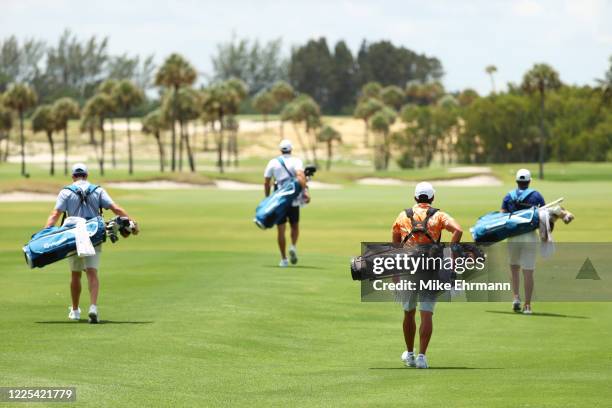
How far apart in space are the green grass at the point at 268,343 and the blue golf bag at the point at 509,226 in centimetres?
135

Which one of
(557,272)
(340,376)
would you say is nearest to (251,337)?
(340,376)

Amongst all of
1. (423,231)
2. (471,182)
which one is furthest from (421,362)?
(471,182)

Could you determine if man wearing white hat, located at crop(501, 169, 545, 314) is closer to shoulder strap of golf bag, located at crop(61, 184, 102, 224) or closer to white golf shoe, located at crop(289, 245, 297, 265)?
shoulder strap of golf bag, located at crop(61, 184, 102, 224)

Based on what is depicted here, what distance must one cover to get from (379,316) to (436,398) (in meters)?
8.71

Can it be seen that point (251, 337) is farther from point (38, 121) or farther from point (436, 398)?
point (38, 121)

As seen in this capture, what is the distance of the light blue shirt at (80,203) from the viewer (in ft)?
62.3

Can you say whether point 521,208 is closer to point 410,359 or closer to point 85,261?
point 410,359

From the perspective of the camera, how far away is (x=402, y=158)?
583ft

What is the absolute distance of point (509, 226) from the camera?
2100 cm

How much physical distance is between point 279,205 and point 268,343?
9335 millimetres

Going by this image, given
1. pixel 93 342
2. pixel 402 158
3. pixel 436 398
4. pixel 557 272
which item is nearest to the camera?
pixel 436 398

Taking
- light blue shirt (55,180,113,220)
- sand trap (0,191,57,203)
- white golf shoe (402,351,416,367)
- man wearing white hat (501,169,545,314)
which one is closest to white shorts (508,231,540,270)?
man wearing white hat (501,169,545,314)

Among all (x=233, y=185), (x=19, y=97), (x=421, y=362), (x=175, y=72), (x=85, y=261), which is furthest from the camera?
(x=19, y=97)

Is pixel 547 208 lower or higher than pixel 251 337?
higher
